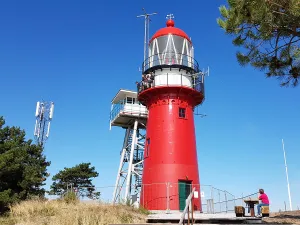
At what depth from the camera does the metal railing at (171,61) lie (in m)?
25.1

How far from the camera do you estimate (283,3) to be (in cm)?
1108

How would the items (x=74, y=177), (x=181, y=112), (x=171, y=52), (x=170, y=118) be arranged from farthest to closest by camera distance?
(x=74, y=177) < (x=171, y=52) < (x=181, y=112) < (x=170, y=118)

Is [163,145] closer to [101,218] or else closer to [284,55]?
[101,218]

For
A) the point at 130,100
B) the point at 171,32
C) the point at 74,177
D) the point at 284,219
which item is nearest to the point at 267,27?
the point at 284,219

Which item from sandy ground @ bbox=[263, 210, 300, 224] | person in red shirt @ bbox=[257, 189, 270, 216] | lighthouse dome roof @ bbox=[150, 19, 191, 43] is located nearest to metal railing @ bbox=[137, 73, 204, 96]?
lighthouse dome roof @ bbox=[150, 19, 191, 43]

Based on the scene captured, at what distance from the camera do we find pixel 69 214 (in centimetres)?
1431

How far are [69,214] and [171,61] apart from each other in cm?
1431

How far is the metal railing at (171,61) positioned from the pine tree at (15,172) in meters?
10.6

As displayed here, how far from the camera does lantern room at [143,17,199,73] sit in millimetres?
25250

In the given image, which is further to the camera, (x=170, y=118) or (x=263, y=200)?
(x=170, y=118)

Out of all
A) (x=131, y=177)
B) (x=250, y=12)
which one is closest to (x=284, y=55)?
(x=250, y=12)

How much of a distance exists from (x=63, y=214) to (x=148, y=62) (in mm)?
14616

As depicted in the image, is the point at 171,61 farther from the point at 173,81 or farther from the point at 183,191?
the point at 183,191

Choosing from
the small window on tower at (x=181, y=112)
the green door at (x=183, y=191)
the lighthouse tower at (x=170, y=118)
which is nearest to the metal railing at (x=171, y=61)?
the lighthouse tower at (x=170, y=118)
